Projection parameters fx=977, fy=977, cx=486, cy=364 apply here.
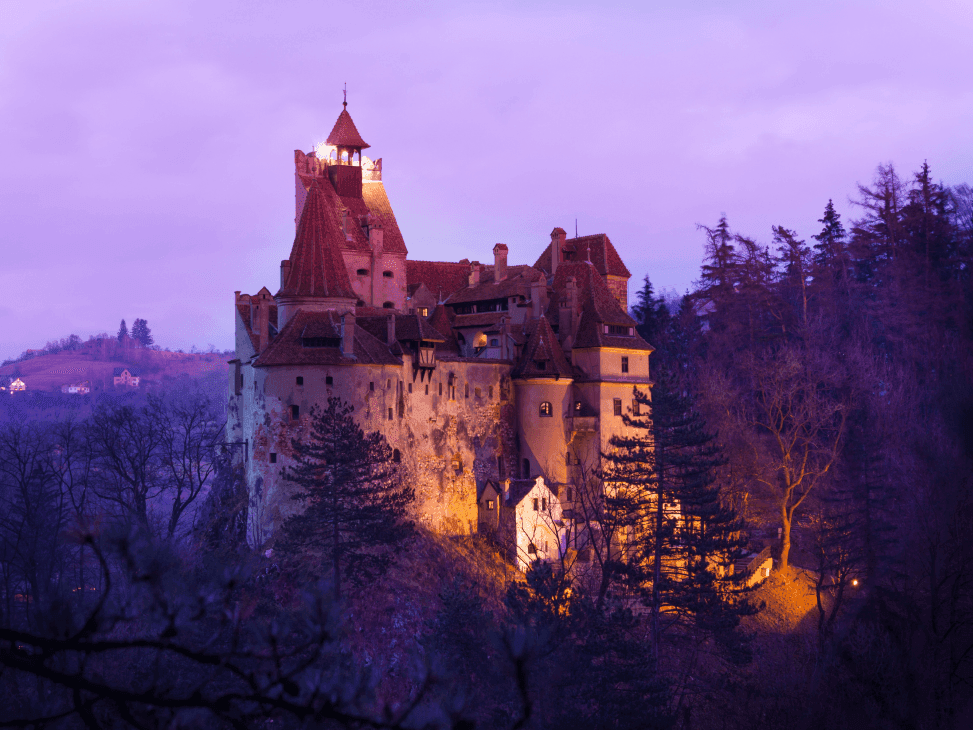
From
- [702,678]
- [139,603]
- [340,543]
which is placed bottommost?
[702,678]

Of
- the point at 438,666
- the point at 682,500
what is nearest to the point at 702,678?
the point at 682,500

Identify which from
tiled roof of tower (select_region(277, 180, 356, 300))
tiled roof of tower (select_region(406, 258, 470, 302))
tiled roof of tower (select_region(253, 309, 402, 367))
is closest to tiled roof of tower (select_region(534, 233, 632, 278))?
tiled roof of tower (select_region(406, 258, 470, 302))

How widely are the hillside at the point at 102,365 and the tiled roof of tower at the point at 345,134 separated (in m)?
80.4

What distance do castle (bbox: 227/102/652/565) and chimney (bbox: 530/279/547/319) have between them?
12 cm

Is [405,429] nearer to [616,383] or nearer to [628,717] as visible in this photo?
[616,383]

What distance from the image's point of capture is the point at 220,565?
34.7ft

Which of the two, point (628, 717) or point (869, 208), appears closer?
point (628, 717)

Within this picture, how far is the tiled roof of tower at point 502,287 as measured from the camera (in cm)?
6066

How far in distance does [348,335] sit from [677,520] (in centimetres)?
1935

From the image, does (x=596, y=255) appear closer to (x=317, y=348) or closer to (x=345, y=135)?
(x=345, y=135)

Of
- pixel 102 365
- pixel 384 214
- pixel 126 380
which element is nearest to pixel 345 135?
pixel 384 214

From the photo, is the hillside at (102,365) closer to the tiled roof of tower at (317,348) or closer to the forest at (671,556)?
the forest at (671,556)

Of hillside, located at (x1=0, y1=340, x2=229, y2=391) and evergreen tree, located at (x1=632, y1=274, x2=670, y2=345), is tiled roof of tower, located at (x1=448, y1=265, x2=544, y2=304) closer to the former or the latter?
evergreen tree, located at (x1=632, y1=274, x2=670, y2=345)

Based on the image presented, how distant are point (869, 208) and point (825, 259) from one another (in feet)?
22.0
